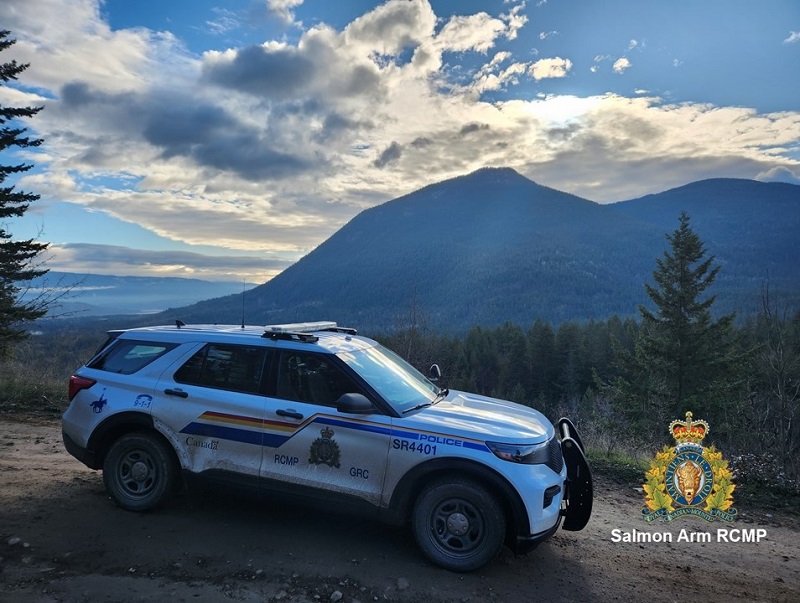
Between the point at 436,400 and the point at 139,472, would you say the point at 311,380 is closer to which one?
the point at 436,400

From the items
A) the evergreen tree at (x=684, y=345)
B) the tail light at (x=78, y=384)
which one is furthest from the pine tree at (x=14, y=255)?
the evergreen tree at (x=684, y=345)

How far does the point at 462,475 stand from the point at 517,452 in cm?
48

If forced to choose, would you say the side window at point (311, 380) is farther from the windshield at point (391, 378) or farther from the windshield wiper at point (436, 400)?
the windshield wiper at point (436, 400)

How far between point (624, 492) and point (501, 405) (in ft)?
8.74

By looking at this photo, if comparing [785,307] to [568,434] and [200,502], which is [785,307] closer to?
→ [568,434]

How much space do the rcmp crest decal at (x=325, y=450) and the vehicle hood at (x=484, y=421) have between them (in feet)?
2.15

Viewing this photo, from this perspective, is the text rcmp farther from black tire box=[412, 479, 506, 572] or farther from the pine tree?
the pine tree

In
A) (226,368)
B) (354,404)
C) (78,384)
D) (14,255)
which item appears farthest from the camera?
(14,255)

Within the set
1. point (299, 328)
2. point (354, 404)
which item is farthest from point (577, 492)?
point (299, 328)

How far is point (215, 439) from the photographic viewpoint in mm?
4492

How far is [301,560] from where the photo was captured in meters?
3.95

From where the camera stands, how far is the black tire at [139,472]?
465cm

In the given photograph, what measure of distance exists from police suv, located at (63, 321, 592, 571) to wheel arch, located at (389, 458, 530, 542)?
11mm

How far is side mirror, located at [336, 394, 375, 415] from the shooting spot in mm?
3992
